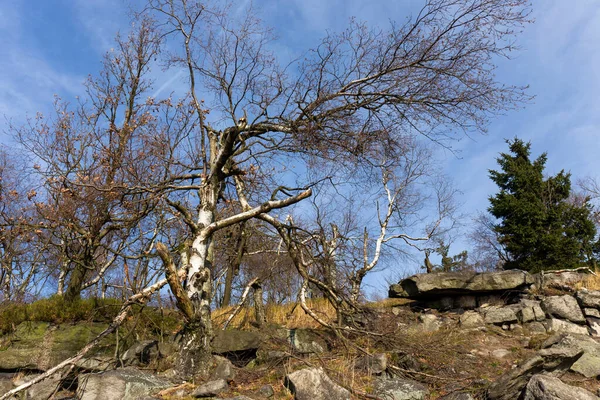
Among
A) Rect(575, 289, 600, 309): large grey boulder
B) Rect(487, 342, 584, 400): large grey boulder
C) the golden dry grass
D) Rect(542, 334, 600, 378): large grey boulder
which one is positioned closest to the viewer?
Rect(487, 342, 584, 400): large grey boulder

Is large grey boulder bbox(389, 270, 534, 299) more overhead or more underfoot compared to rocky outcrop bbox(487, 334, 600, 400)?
more overhead

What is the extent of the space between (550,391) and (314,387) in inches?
107

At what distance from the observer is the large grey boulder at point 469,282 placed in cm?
1110

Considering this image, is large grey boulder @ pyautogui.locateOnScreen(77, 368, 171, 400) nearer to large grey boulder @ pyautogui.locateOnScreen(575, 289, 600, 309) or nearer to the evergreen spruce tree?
large grey boulder @ pyautogui.locateOnScreen(575, 289, 600, 309)

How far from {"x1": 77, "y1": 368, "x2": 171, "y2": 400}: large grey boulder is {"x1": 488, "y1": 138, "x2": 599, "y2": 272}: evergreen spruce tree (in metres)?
16.8

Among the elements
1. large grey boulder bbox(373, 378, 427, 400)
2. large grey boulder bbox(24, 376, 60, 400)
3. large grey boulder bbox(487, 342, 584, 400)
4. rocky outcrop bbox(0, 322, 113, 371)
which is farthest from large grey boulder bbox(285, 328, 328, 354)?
rocky outcrop bbox(0, 322, 113, 371)

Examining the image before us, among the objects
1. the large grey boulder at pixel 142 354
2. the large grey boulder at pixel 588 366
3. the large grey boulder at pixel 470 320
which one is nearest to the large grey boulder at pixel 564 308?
the large grey boulder at pixel 470 320

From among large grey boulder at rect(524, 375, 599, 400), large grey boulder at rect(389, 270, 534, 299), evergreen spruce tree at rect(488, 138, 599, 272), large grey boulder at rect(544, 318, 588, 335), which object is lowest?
large grey boulder at rect(524, 375, 599, 400)

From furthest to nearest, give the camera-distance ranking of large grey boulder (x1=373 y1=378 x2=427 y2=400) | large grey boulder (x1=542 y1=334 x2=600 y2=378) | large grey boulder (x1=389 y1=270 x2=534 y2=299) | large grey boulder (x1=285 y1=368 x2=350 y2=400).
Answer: large grey boulder (x1=389 y1=270 x2=534 y2=299)
large grey boulder (x1=542 y1=334 x2=600 y2=378)
large grey boulder (x1=373 y1=378 x2=427 y2=400)
large grey boulder (x1=285 y1=368 x2=350 y2=400)

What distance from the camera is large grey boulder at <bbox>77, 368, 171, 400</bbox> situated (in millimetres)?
5820

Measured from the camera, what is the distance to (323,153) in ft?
25.2

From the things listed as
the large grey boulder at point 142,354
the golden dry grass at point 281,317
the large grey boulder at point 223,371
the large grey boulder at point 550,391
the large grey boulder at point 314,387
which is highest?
the golden dry grass at point 281,317

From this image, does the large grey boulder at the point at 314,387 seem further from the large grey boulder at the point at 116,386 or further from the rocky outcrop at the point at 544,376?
the rocky outcrop at the point at 544,376

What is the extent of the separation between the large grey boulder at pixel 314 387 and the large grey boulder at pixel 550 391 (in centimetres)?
217
